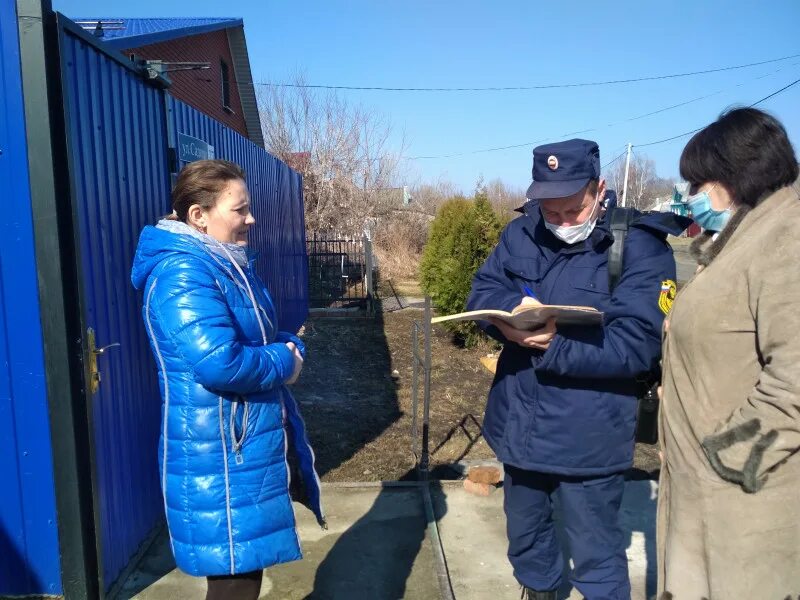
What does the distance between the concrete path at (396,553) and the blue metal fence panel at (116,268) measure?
349mm

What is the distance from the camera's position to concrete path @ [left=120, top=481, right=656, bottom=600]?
295cm

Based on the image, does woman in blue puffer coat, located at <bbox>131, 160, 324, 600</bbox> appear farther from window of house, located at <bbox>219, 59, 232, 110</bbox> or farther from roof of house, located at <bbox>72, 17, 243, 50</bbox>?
window of house, located at <bbox>219, 59, 232, 110</bbox>

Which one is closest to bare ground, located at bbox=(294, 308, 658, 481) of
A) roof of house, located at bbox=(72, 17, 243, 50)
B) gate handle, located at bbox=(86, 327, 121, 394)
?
gate handle, located at bbox=(86, 327, 121, 394)

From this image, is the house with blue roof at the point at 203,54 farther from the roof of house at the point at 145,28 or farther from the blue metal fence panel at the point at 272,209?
the blue metal fence panel at the point at 272,209

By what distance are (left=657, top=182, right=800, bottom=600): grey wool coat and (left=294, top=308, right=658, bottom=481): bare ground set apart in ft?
9.52

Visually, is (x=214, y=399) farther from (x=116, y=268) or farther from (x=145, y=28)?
(x=145, y=28)

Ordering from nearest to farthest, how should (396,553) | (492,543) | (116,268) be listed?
(116,268) < (396,553) < (492,543)

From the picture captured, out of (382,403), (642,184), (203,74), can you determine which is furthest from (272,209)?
(642,184)

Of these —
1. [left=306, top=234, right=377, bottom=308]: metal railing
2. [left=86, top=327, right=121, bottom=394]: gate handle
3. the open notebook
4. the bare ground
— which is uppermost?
the open notebook

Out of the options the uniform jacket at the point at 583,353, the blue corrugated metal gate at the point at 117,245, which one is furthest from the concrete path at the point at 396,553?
the uniform jacket at the point at 583,353

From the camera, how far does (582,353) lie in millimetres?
2186

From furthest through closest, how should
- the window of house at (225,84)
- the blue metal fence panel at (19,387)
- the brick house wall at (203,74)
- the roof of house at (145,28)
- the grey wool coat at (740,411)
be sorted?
the window of house at (225,84), the brick house wall at (203,74), the roof of house at (145,28), the blue metal fence panel at (19,387), the grey wool coat at (740,411)

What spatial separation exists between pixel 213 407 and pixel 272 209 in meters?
6.07

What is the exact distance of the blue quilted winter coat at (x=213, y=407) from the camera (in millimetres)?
1887
